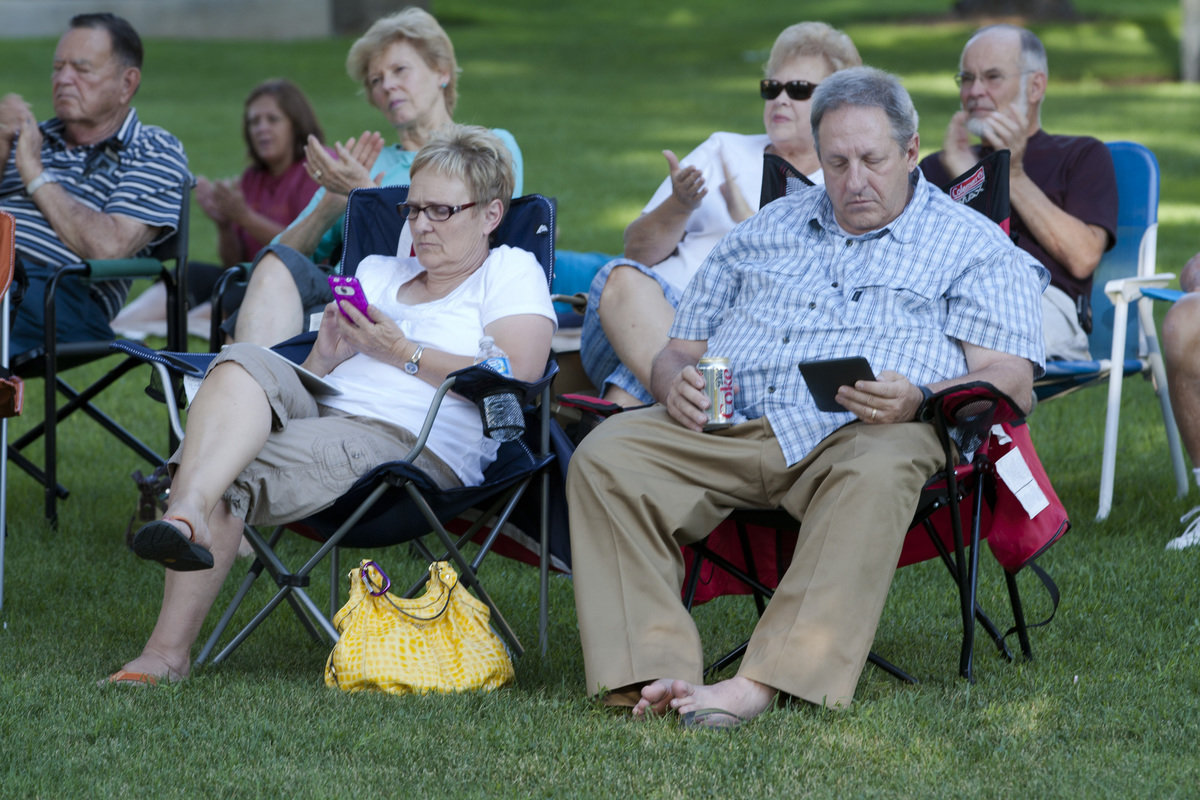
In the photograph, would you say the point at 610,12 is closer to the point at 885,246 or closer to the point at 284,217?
the point at 284,217

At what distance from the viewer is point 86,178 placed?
483 cm

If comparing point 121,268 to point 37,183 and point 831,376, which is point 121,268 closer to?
point 37,183

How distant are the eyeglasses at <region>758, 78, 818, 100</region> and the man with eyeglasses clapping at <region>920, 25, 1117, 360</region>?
0.49m

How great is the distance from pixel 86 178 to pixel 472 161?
1.88m

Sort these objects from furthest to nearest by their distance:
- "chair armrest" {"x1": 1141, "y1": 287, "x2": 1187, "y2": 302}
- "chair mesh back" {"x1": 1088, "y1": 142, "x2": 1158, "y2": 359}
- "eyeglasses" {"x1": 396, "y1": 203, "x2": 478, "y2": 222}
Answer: "chair mesh back" {"x1": 1088, "y1": 142, "x2": 1158, "y2": 359} → "chair armrest" {"x1": 1141, "y1": 287, "x2": 1187, "y2": 302} → "eyeglasses" {"x1": 396, "y1": 203, "x2": 478, "y2": 222}

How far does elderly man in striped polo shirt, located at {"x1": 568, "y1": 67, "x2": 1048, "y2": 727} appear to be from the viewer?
283 cm

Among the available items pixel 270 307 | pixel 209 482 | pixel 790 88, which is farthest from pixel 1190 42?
pixel 209 482

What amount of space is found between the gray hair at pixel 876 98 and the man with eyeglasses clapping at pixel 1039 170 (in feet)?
4.24

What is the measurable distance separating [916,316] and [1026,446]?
1.29 ft

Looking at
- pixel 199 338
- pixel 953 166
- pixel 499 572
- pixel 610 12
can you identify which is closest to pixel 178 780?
pixel 499 572

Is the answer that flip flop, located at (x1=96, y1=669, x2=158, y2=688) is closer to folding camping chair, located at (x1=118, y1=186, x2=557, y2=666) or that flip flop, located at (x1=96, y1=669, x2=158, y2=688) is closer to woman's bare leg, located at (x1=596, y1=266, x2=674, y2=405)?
folding camping chair, located at (x1=118, y1=186, x2=557, y2=666)

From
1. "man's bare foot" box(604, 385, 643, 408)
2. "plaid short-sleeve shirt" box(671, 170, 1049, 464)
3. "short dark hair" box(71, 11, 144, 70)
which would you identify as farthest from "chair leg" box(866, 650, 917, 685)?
"short dark hair" box(71, 11, 144, 70)

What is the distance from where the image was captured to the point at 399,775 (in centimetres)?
260

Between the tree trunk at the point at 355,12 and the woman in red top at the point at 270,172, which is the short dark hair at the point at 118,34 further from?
the tree trunk at the point at 355,12
